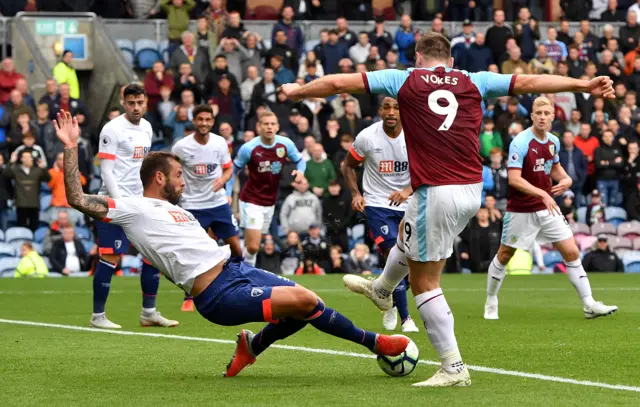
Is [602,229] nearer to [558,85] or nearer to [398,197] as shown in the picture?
[398,197]

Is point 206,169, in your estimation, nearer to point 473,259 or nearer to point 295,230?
point 295,230

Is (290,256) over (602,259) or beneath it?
over

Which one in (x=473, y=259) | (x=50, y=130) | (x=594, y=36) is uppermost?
(x=594, y=36)

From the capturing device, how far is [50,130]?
80.5 feet

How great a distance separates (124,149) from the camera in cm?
1379

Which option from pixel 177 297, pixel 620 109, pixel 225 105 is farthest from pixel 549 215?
pixel 620 109

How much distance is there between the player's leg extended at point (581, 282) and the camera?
1438 centimetres

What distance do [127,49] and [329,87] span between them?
69.3 ft

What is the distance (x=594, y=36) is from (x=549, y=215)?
16.0 meters

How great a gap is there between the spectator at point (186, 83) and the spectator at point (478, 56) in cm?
602

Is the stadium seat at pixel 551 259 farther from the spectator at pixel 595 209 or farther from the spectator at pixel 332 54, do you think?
the spectator at pixel 332 54

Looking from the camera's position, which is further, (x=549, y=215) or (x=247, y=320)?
(x=549, y=215)

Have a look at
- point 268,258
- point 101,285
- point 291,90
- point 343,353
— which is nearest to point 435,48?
point 291,90

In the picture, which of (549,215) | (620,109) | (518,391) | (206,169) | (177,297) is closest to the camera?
(518,391)
